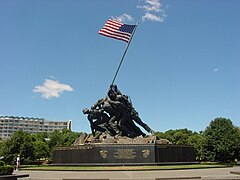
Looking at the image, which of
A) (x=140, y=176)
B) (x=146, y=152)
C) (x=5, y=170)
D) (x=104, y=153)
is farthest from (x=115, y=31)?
(x=5, y=170)

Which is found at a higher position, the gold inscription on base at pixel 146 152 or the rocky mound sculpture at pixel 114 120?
the rocky mound sculpture at pixel 114 120

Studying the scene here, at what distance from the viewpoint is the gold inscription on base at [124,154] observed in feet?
87.7

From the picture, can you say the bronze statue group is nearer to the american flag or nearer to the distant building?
the american flag

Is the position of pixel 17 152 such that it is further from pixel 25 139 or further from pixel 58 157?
pixel 58 157

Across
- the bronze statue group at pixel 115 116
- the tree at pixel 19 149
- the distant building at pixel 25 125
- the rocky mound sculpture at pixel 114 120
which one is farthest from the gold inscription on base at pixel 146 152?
the distant building at pixel 25 125

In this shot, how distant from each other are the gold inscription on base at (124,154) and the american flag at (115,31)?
11.5m

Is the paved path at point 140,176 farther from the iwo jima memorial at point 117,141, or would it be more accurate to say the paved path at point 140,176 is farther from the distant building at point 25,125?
the distant building at point 25,125

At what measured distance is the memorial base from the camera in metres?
26.6

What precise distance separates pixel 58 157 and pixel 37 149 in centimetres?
3618

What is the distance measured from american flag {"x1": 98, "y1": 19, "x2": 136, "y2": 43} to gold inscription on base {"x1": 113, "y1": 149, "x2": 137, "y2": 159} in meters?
11.5

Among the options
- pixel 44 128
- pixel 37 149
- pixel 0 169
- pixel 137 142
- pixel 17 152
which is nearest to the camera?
pixel 0 169

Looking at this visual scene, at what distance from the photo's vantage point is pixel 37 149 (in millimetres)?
64125

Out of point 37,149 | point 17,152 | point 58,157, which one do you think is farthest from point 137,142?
point 37,149

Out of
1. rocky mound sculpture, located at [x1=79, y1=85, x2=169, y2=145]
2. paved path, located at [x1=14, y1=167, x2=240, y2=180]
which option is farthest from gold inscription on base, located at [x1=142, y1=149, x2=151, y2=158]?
paved path, located at [x1=14, y1=167, x2=240, y2=180]
